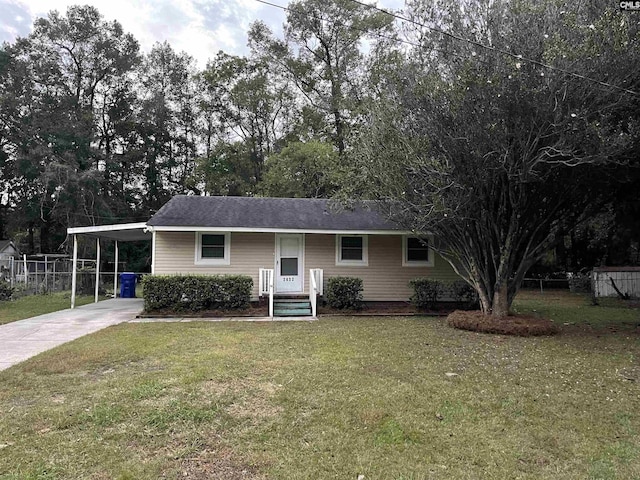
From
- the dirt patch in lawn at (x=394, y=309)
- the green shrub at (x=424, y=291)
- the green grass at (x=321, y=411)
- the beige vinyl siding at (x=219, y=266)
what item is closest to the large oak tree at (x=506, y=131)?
the green shrub at (x=424, y=291)

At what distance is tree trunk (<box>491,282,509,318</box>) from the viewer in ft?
30.8

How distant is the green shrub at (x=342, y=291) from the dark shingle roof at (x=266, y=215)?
1.69 meters

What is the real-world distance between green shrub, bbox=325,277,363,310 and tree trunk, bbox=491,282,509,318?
3.69m

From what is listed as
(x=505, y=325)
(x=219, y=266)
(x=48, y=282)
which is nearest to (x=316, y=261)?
(x=219, y=266)

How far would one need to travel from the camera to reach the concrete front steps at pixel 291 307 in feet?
37.7

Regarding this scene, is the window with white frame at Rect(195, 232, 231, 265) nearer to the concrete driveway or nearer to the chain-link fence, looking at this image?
the concrete driveway

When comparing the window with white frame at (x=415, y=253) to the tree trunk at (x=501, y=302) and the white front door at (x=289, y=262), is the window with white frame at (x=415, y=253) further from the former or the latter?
the tree trunk at (x=501, y=302)

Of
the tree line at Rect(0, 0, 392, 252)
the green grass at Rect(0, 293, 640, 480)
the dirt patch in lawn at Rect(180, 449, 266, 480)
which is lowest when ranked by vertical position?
the dirt patch in lawn at Rect(180, 449, 266, 480)

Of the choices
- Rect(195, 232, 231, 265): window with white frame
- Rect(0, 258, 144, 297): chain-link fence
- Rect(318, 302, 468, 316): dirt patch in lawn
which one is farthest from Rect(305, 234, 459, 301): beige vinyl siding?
Rect(0, 258, 144, 297): chain-link fence

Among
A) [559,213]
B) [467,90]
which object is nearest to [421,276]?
[559,213]

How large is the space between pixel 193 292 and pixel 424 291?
6152mm

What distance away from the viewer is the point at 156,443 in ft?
11.6

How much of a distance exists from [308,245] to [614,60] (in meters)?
8.60

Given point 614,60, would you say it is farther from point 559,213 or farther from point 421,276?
point 421,276
